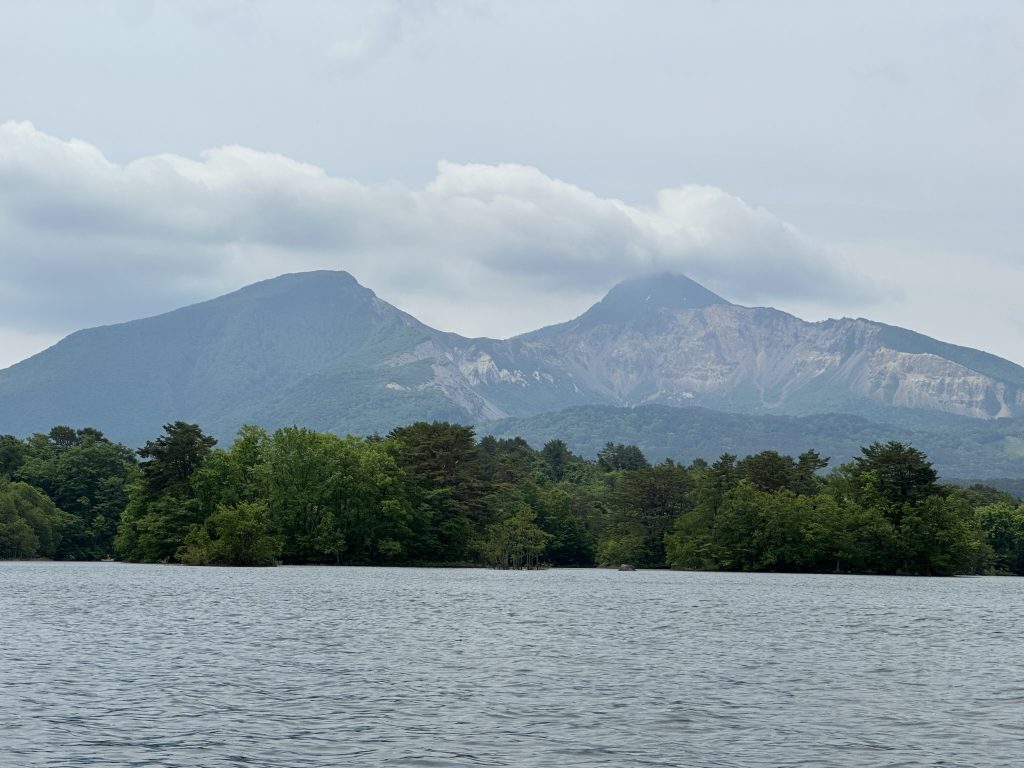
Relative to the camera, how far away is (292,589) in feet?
367

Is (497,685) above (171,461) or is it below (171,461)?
below

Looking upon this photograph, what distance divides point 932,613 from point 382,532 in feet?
363

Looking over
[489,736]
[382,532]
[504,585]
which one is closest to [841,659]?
[489,736]

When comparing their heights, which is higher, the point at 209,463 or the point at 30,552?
the point at 209,463

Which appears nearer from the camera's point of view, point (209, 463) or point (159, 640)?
point (159, 640)

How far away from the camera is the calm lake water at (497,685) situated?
109ft

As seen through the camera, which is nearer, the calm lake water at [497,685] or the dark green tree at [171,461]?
the calm lake water at [497,685]

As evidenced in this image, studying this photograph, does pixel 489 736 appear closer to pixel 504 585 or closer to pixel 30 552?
pixel 504 585

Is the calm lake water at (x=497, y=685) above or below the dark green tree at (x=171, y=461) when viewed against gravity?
below

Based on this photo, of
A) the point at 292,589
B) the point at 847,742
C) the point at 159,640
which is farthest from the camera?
the point at 292,589

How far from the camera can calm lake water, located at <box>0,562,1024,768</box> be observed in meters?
33.2

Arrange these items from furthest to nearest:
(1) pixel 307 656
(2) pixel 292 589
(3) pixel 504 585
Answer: (3) pixel 504 585 < (2) pixel 292 589 < (1) pixel 307 656

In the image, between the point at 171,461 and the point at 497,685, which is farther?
the point at 171,461

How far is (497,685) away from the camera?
46.3 m
